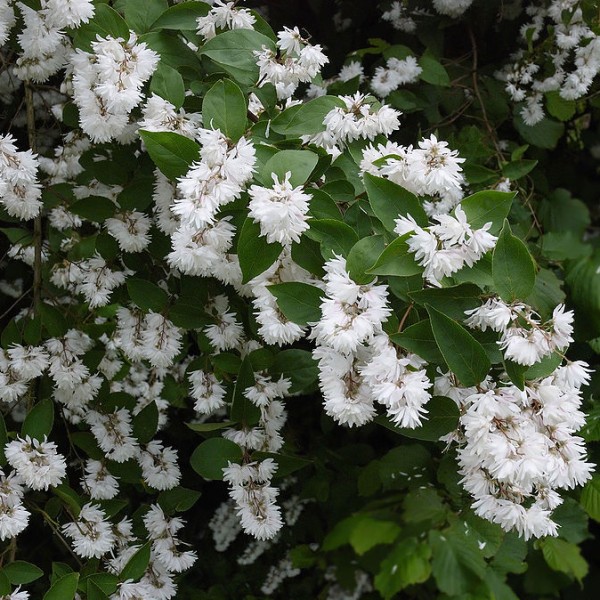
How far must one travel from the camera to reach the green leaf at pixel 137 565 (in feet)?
4.26

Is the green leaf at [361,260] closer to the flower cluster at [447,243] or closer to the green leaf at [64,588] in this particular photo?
the flower cluster at [447,243]

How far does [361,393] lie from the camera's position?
98cm

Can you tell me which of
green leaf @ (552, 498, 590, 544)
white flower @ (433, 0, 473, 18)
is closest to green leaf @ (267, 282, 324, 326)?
green leaf @ (552, 498, 590, 544)

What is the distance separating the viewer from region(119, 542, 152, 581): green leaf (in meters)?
1.30

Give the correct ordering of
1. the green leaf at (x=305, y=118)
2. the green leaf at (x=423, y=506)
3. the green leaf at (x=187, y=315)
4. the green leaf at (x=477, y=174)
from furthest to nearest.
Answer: the green leaf at (x=477, y=174)
the green leaf at (x=187, y=315)
the green leaf at (x=423, y=506)
the green leaf at (x=305, y=118)

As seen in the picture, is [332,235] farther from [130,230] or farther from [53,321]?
[53,321]

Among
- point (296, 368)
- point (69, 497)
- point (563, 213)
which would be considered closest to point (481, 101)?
point (563, 213)

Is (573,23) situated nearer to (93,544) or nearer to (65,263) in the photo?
(65,263)

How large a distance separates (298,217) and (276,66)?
1.19 ft

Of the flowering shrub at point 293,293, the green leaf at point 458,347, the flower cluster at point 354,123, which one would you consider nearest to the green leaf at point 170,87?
the flowering shrub at point 293,293

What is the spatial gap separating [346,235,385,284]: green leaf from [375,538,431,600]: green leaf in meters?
0.48

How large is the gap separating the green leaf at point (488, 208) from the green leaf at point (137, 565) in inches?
36.1

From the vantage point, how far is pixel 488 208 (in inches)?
37.8

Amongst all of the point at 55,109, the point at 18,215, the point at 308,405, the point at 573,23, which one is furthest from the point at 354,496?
the point at 573,23
